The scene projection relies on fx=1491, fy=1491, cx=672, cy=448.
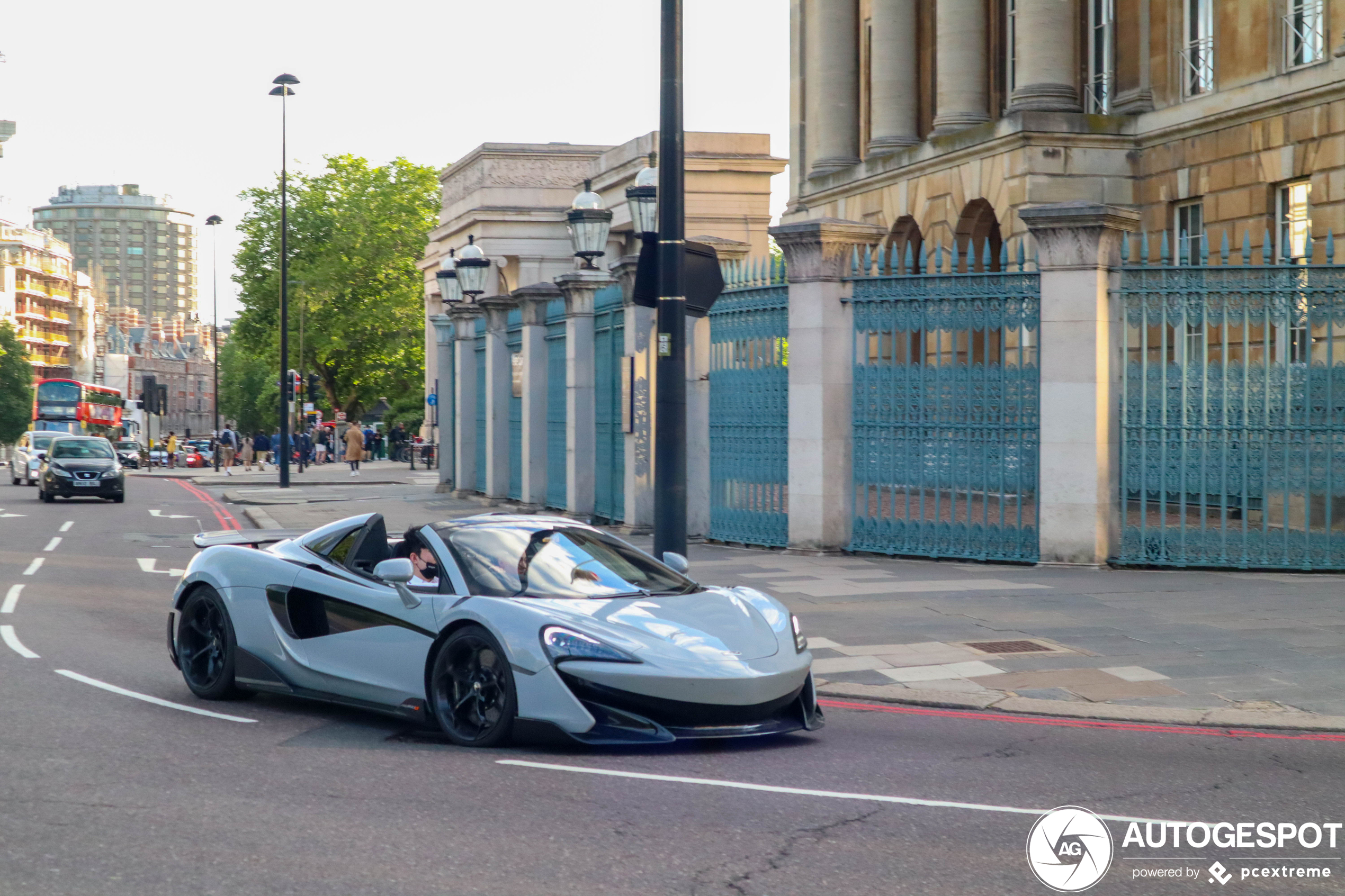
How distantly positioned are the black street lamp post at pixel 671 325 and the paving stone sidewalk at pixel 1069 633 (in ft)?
4.49

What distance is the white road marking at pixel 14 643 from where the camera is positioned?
402 inches

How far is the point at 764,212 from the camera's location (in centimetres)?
4856

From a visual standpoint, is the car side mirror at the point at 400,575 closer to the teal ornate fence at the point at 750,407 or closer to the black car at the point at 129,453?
the teal ornate fence at the point at 750,407

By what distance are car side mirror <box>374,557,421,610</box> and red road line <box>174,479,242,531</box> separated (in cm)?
1722

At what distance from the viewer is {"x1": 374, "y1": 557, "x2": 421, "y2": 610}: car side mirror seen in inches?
288

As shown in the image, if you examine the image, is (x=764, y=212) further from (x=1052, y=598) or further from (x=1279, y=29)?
(x=1052, y=598)

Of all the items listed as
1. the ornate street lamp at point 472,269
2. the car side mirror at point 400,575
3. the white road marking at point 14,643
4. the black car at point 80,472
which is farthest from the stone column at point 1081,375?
the black car at point 80,472

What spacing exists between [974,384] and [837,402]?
5.16 ft

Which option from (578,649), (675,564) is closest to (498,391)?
(675,564)

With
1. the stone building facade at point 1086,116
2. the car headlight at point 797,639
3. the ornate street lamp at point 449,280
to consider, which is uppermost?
the stone building facade at point 1086,116

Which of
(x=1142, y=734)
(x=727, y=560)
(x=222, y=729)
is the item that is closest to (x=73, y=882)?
(x=222, y=729)

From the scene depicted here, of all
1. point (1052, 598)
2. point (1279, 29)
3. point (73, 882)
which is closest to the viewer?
point (73, 882)

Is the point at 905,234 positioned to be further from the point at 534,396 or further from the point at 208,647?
the point at 208,647

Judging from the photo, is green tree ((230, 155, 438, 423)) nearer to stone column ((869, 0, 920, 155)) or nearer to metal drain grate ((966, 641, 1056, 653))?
stone column ((869, 0, 920, 155))
